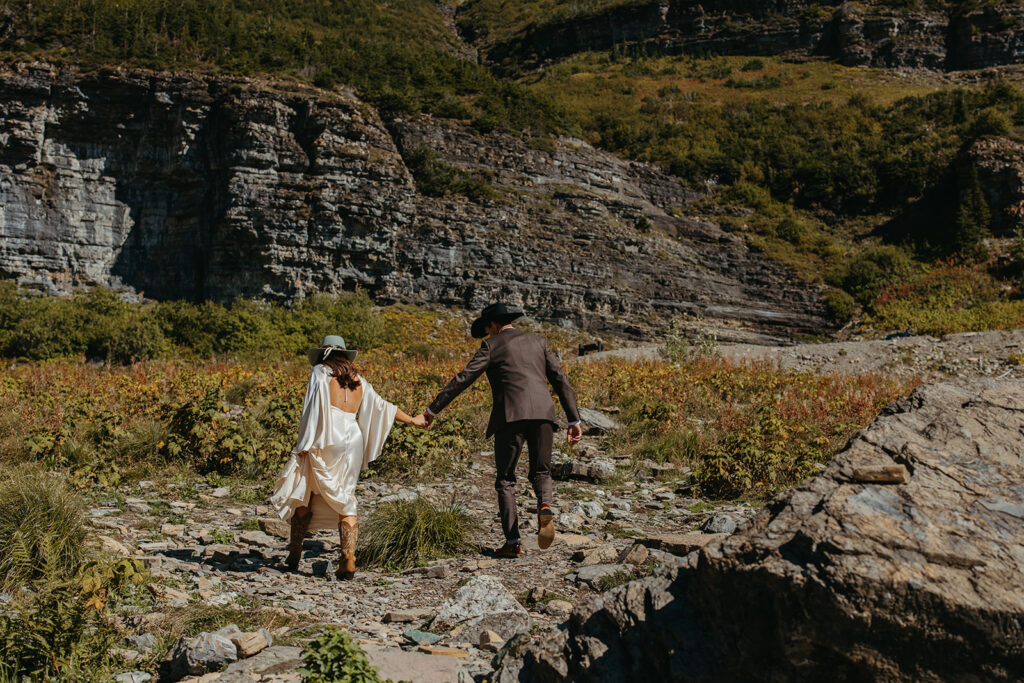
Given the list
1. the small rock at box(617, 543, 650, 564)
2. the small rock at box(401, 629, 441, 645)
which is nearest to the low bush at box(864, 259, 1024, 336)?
the small rock at box(617, 543, 650, 564)

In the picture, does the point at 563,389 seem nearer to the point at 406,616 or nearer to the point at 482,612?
the point at 482,612

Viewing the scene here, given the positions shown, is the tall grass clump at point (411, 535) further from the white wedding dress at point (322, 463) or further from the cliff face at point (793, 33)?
the cliff face at point (793, 33)

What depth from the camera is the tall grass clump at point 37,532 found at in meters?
3.98

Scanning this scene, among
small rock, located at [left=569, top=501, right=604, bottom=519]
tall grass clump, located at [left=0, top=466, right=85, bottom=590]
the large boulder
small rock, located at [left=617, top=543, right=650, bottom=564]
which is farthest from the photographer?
small rock, located at [left=569, top=501, right=604, bottom=519]

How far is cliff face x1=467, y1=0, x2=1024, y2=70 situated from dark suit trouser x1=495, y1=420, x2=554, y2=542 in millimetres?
66995

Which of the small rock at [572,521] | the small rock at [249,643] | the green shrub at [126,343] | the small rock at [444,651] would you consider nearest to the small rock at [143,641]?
the small rock at [249,643]

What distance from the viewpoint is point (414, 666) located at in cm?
318

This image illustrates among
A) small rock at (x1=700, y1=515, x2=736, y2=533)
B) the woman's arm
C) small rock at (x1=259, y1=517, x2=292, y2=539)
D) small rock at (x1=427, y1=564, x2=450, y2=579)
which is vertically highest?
the woman's arm

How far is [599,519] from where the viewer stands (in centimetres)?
632

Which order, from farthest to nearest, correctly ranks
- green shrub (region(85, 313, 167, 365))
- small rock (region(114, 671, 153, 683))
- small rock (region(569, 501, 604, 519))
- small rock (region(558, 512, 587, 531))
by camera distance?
green shrub (region(85, 313, 167, 365)) < small rock (region(569, 501, 604, 519)) < small rock (region(558, 512, 587, 531)) < small rock (region(114, 671, 153, 683))

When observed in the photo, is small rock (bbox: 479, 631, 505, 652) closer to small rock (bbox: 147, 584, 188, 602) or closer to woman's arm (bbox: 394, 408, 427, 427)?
small rock (bbox: 147, 584, 188, 602)

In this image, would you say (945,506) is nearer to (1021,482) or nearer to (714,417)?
(1021,482)

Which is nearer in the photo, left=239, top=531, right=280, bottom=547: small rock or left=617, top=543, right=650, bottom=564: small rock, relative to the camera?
left=617, top=543, right=650, bottom=564: small rock

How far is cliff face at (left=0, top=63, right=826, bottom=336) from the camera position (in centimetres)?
2627
